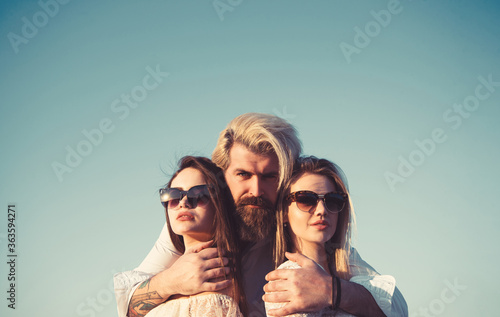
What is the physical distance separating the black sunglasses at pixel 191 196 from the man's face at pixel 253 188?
84cm

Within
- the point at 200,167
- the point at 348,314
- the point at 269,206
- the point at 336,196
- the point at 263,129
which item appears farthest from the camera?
the point at 263,129

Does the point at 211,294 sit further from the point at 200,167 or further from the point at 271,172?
the point at 271,172

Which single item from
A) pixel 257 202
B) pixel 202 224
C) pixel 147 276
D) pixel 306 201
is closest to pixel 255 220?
pixel 257 202

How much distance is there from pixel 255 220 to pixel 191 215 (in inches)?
40.1

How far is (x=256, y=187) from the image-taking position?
665cm

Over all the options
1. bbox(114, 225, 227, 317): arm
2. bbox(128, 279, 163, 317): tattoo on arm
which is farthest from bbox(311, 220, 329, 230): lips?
bbox(128, 279, 163, 317): tattoo on arm

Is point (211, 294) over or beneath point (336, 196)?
beneath

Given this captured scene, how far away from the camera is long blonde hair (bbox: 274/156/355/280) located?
5.81 meters

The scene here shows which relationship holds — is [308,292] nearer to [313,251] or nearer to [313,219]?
[313,251]

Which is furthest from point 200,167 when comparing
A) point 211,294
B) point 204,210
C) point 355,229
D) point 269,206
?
point 355,229

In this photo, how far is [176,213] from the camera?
5668 millimetres

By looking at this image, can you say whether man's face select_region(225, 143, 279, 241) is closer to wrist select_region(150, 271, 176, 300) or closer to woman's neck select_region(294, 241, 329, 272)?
woman's neck select_region(294, 241, 329, 272)

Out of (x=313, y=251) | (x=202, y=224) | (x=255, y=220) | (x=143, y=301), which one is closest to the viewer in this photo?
(x=313, y=251)

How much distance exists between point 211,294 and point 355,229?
210 cm
